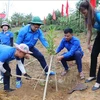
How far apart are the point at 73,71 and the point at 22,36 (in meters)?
1.36

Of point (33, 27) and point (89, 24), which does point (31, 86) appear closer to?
point (33, 27)

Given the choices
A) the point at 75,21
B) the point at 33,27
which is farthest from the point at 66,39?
the point at 75,21

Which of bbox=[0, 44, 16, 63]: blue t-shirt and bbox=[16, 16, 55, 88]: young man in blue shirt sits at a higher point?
bbox=[16, 16, 55, 88]: young man in blue shirt

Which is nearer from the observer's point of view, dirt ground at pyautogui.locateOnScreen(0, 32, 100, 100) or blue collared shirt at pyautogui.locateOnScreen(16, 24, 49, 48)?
dirt ground at pyautogui.locateOnScreen(0, 32, 100, 100)

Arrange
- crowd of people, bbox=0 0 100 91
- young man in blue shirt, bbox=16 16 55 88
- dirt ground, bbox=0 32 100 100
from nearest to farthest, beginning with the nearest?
crowd of people, bbox=0 0 100 91, dirt ground, bbox=0 32 100 100, young man in blue shirt, bbox=16 16 55 88

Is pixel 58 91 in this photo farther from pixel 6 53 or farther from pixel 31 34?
pixel 6 53

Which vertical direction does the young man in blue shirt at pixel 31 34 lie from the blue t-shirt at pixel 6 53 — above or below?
above

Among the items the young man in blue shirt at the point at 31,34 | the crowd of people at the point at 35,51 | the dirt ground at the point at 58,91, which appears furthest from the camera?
the young man in blue shirt at the point at 31,34

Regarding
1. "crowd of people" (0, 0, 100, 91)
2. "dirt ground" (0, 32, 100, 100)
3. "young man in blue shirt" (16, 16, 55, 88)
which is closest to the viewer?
"crowd of people" (0, 0, 100, 91)

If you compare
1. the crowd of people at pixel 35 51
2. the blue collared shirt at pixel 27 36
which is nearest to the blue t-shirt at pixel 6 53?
the crowd of people at pixel 35 51

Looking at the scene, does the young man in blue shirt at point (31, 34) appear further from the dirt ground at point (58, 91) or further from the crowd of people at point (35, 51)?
the dirt ground at point (58, 91)

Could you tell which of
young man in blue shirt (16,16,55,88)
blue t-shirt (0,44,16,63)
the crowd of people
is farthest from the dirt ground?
blue t-shirt (0,44,16,63)

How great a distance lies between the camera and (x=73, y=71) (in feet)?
17.9

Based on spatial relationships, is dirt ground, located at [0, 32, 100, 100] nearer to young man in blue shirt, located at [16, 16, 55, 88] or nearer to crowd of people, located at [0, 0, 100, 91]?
crowd of people, located at [0, 0, 100, 91]
